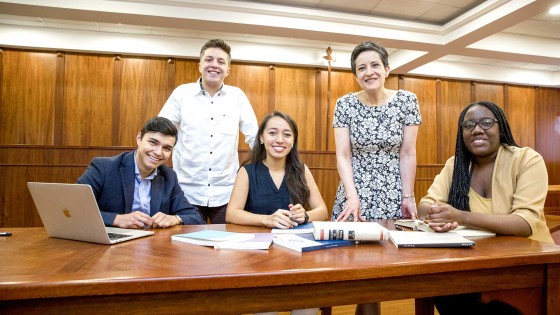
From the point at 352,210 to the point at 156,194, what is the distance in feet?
3.32

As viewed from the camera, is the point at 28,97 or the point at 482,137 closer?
the point at 482,137

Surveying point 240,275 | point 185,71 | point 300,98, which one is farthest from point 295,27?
point 240,275

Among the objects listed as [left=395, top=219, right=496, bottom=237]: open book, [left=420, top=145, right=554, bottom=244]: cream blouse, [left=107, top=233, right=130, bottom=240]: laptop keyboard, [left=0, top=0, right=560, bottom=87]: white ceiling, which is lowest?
[left=107, top=233, right=130, bottom=240]: laptop keyboard

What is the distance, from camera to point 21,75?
580 cm

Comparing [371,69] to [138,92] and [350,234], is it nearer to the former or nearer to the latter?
[350,234]

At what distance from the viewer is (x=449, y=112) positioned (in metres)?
7.66

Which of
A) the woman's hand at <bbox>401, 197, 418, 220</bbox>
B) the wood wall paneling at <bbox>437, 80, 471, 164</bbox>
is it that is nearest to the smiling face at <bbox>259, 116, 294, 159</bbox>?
the woman's hand at <bbox>401, 197, 418, 220</bbox>

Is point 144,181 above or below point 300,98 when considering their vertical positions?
below

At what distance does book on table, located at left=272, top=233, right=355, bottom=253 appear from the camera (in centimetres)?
112

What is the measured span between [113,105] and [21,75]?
1.43m

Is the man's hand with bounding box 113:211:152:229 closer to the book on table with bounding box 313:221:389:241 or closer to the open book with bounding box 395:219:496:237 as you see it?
the book on table with bounding box 313:221:389:241

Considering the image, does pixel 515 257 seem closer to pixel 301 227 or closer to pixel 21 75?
pixel 301 227

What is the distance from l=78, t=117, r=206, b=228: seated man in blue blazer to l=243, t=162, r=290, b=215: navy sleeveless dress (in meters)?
0.31

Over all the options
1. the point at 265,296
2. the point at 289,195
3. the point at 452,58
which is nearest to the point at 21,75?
the point at 289,195
